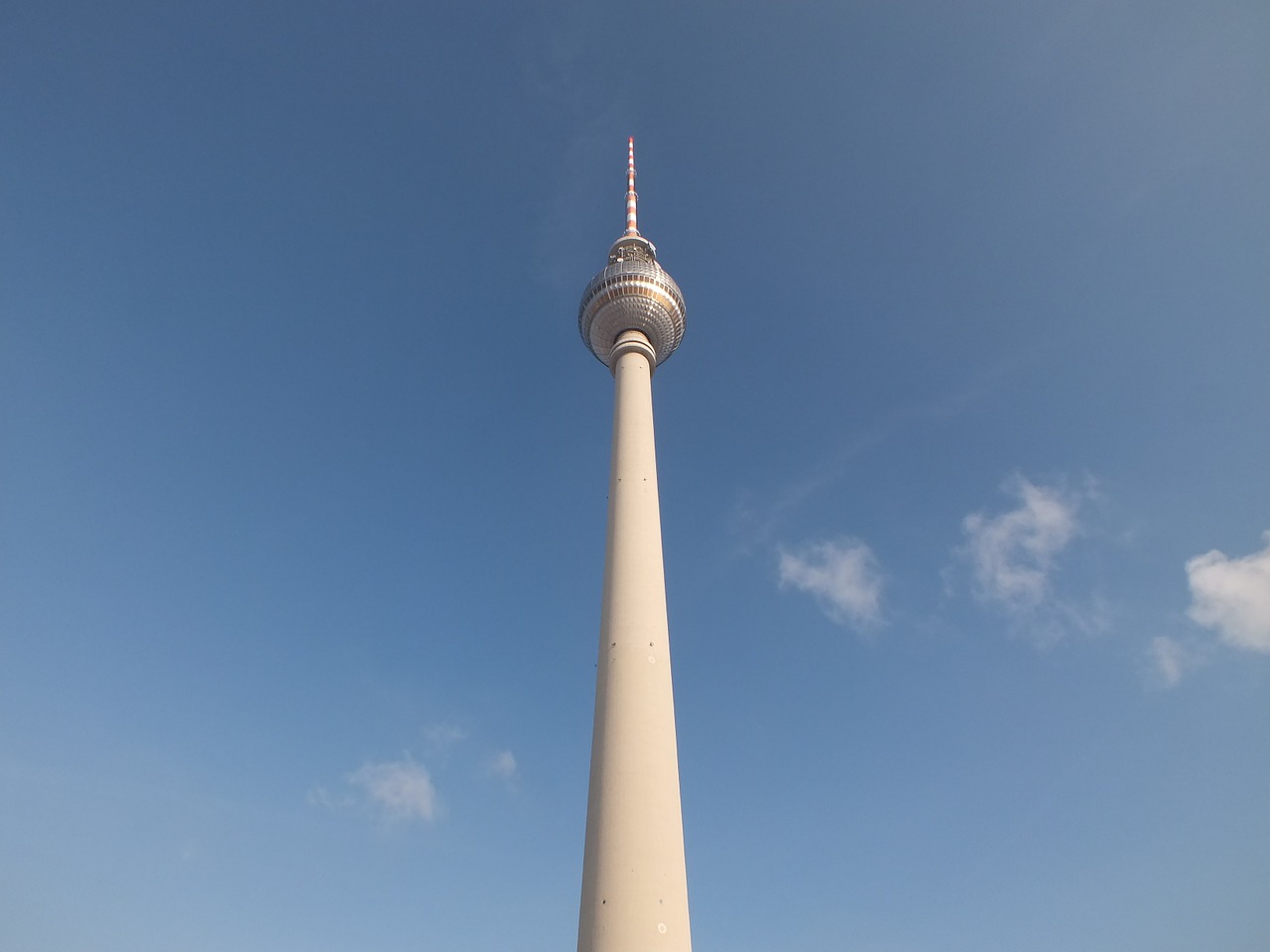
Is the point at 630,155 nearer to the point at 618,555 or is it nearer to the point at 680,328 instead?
the point at 680,328

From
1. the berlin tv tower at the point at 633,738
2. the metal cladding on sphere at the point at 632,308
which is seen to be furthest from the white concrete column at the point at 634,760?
the metal cladding on sphere at the point at 632,308

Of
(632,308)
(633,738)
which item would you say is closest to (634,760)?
(633,738)

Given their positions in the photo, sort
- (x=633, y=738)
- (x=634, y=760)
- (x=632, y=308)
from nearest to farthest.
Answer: (x=634, y=760), (x=633, y=738), (x=632, y=308)

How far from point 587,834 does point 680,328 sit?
3519 cm

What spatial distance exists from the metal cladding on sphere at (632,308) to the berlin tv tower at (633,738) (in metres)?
3.40

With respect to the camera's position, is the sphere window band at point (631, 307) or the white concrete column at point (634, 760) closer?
the white concrete column at point (634, 760)

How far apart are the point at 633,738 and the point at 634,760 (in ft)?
3.06

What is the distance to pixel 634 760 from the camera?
33219mm

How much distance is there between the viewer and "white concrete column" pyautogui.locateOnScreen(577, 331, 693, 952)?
97.9 ft

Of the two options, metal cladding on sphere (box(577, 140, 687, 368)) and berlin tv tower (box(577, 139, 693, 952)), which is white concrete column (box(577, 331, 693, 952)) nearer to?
berlin tv tower (box(577, 139, 693, 952))

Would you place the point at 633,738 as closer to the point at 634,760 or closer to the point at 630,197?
the point at 634,760

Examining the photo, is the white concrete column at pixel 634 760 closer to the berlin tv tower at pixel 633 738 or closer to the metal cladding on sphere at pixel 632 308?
the berlin tv tower at pixel 633 738

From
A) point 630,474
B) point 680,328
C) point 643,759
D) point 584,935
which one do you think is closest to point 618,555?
point 630,474

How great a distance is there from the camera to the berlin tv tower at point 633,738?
29906 millimetres
